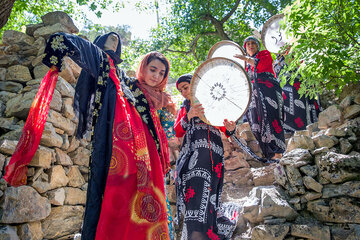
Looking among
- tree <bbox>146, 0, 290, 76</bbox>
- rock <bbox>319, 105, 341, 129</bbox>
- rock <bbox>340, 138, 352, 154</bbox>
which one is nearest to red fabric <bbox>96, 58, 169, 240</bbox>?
rock <bbox>340, 138, 352, 154</bbox>

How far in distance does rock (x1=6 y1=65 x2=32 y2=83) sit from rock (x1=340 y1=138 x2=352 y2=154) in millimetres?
3986

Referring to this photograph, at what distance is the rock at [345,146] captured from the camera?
2.91 meters

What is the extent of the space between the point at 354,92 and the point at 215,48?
75.3 inches

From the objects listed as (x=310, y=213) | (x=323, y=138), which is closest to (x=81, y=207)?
(x=310, y=213)

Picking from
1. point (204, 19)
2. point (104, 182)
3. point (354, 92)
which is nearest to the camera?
point (104, 182)

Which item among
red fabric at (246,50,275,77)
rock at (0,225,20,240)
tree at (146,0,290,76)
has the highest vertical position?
tree at (146,0,290,76)

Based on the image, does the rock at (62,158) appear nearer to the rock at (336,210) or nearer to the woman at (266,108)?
the woman at (266,108)

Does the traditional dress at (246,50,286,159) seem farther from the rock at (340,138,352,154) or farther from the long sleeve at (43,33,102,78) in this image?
the long sleeve at (43,33,102,78)

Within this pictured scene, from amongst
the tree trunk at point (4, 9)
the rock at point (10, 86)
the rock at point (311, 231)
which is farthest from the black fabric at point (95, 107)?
the rock at point (10, 86)

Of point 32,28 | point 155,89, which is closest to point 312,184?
point 155,89

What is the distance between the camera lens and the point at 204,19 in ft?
23.5

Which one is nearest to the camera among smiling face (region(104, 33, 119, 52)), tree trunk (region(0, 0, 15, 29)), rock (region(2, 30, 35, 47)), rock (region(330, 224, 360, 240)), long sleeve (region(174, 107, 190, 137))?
tree trunk (region(0, 0, 15, 29))

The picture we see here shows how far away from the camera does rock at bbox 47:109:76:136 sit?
310 cm

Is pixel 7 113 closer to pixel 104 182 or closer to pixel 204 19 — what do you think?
pixel 104 182
